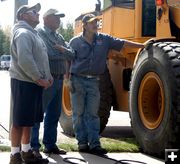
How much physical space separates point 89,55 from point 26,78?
1321mm

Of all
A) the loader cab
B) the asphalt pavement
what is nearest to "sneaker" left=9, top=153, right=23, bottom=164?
the asphalt pavement

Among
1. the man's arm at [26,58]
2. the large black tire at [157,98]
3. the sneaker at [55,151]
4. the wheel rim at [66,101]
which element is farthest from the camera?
the wheel rim at [66,101]

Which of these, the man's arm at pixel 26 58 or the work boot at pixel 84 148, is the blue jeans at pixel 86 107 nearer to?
the work boot at pixel 84 148

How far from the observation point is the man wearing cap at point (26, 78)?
17.2ft

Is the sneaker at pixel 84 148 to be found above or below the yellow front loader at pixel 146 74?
below

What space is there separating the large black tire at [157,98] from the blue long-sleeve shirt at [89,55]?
1.83 ft

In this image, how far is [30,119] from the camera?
5.40 metres

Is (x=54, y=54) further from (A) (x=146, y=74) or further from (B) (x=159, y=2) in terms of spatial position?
(B) (x=159, y=2)

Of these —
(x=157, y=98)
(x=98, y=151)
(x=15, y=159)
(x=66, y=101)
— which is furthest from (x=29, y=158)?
(x=66, y=101)

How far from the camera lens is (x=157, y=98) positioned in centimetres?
665

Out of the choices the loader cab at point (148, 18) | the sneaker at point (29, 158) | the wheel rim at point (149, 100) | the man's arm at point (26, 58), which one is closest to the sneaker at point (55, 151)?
the sneaker at point (29, 158)

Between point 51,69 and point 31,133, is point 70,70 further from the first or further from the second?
point 31,133

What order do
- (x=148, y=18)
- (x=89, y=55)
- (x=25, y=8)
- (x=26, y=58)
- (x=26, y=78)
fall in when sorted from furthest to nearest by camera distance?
(x=148, y=18), (x=89, y=55), (x=25, y=8), (x=26, y=78), (x=26, y=58)

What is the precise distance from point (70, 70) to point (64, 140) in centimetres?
140
